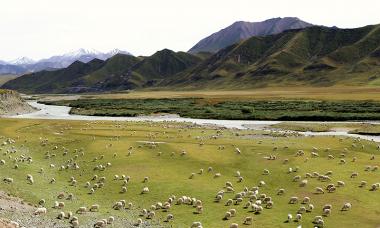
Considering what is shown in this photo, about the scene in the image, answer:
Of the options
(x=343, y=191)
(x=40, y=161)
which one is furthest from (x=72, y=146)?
(x=343, y=191)

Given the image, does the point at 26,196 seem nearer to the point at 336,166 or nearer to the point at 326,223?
the point at 326,223

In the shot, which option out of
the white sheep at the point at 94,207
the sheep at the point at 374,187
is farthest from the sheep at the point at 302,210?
the white sheep at the point at 94,207

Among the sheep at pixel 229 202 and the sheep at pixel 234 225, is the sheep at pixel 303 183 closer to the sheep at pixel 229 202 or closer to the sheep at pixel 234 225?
the sheep at pixel 229 202

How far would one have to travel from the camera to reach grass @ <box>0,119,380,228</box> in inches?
1087

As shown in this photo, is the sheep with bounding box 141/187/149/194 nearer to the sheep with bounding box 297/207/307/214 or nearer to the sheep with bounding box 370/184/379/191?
the sheep with bounding box 297/207/307/214

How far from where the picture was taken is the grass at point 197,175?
27609 mm

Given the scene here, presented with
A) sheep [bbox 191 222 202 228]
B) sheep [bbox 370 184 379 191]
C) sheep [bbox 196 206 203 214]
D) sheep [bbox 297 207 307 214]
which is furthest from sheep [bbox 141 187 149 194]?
sheep [bbox 370 184 379 191]

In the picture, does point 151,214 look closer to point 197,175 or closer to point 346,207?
point 197,175

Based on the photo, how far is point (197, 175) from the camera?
1497 inches

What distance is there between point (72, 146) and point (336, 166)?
29546 mm

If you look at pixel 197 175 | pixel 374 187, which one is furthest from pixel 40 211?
pixel 374 187

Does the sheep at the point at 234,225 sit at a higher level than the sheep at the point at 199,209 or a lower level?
higher

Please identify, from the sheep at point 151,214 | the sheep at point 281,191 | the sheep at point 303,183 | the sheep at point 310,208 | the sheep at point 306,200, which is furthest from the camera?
the sheep at point 303,183

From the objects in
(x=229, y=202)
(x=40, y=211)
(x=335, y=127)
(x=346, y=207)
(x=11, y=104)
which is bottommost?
(x=335, y=127)
